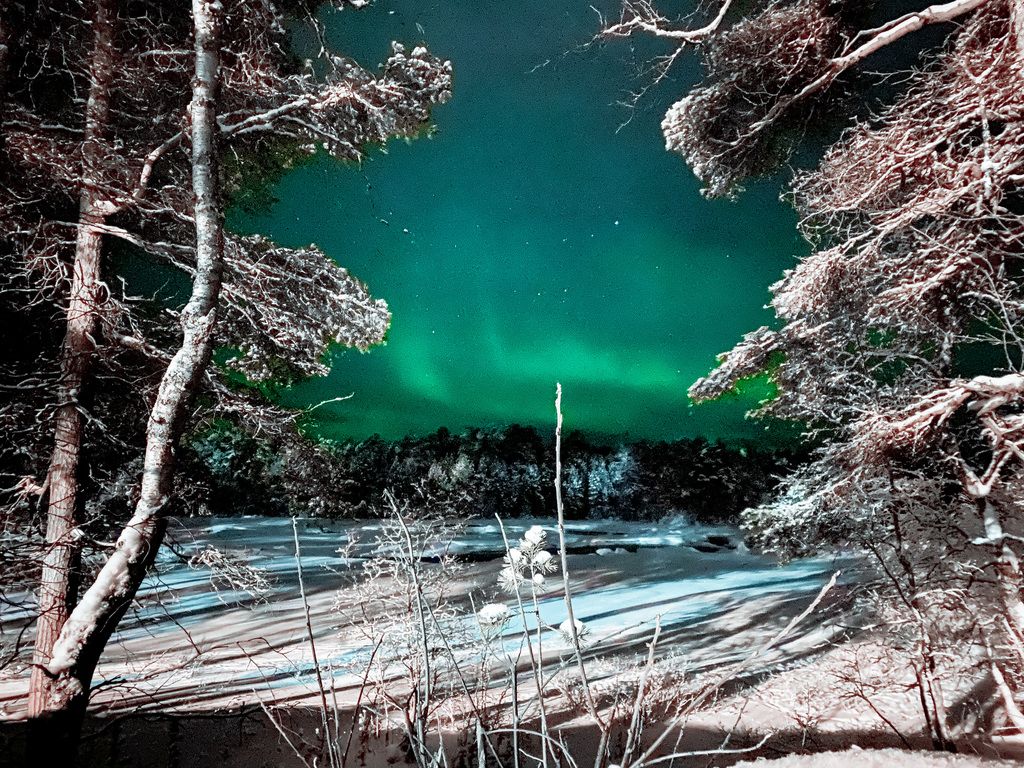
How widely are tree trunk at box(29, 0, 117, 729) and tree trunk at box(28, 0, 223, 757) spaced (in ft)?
2.29

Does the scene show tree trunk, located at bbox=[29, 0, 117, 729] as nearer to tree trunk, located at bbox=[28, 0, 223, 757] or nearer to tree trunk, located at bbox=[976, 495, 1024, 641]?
tree trunk, located at bbox=[28, 0, 223, 757]

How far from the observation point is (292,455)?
515 cm

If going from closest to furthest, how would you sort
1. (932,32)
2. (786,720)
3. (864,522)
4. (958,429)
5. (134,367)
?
(134,367) < (932,32) < (958,429) < (864,522) < (786,720)

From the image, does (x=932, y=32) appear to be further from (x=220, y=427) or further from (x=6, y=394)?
(x=6, y=394)

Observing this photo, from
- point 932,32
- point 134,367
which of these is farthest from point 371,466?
point 932,32

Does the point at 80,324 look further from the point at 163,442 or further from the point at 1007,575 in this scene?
the point at 1007,575

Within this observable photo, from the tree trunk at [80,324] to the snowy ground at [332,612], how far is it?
778 millimetres

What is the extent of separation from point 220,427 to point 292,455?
5.29ft

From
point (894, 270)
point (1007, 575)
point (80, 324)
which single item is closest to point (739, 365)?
point (894, 270)

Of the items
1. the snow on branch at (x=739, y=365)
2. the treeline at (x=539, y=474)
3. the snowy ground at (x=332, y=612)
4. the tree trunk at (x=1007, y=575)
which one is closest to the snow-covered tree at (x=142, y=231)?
the snowy ground at (x=332, y=612)

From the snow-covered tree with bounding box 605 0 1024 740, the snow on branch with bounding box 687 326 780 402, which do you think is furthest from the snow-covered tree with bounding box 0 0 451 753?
the snow on branch with bounding box 687 326 780 402

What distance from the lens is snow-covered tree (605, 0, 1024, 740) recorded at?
4.49 metres

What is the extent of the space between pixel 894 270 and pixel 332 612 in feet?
42.8

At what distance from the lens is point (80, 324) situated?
4543 millimetres
